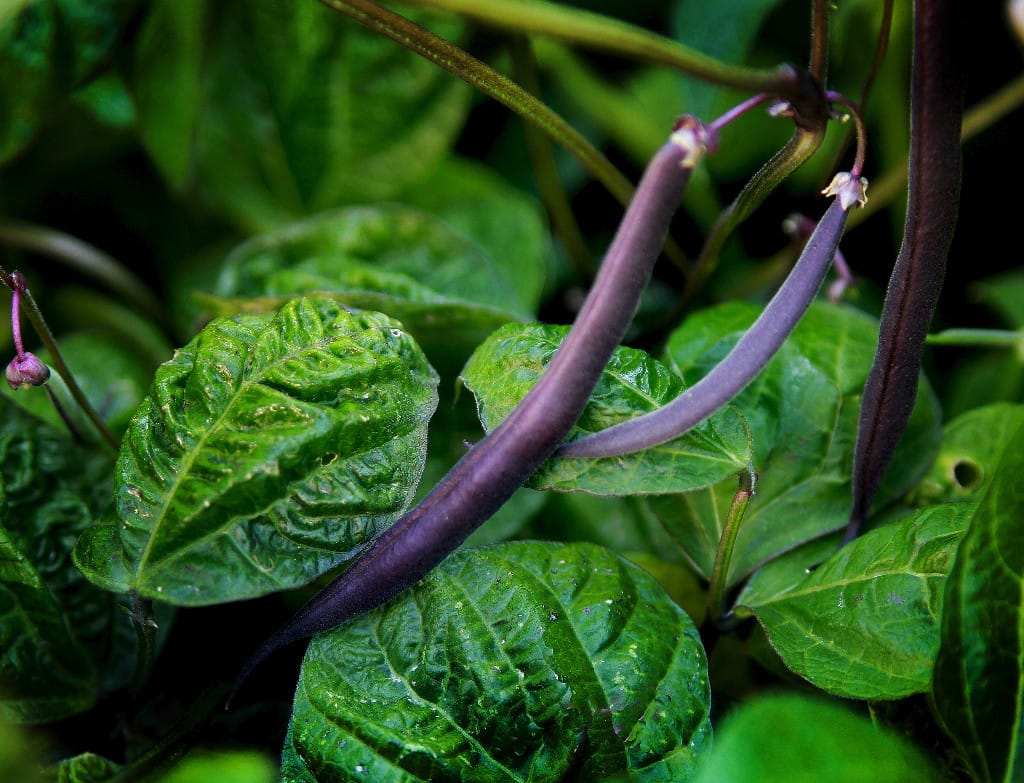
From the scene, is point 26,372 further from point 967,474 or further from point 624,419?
point 967,474

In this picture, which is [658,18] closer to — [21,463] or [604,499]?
[604,499]

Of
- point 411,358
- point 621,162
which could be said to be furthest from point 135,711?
point 621,162

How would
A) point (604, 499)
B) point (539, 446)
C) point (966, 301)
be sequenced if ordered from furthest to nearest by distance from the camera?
point (966, 301), point (604, 499), point (539, 446)

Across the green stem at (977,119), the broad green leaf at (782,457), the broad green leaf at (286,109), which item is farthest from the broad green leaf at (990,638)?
the broad green leaf at (286,109)

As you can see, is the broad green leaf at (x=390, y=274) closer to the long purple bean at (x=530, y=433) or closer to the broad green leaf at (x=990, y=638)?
the long purple bean at (x=530, y=433)

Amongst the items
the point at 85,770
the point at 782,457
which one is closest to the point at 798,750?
the point at 782,457
